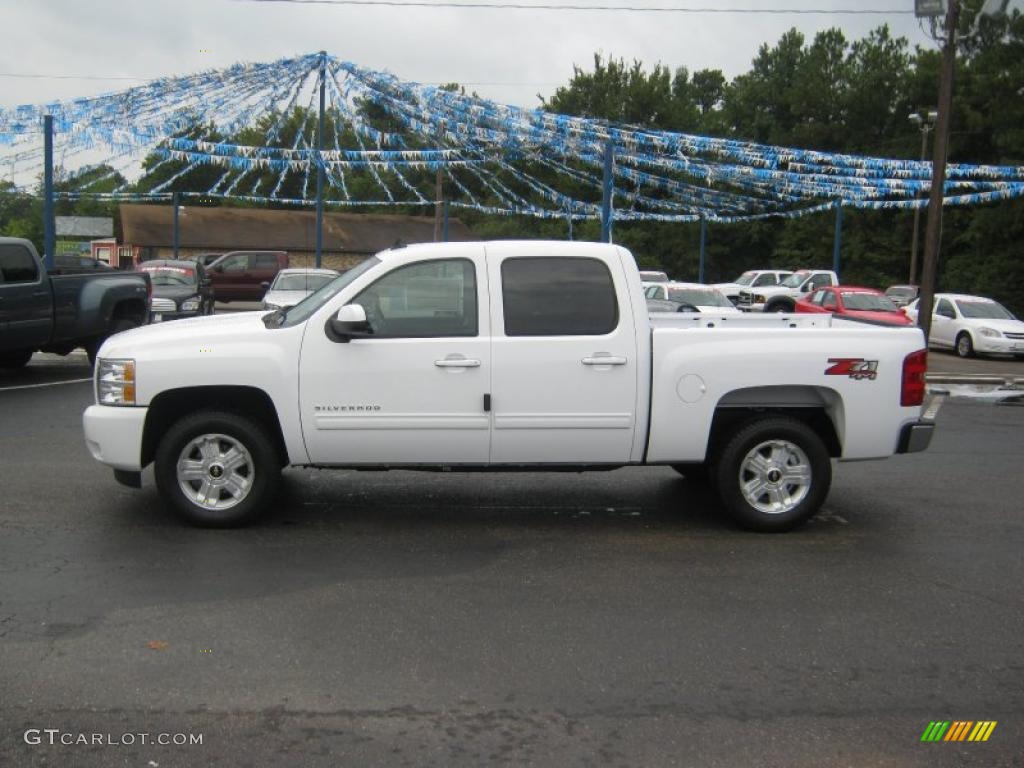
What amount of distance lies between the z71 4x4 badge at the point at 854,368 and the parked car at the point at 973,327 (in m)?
18.6

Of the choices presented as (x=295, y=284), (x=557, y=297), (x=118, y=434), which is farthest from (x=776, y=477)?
(x=295, y=284)

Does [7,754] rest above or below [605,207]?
below

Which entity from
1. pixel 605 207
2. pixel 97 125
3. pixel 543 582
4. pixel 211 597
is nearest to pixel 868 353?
pixel 543 582

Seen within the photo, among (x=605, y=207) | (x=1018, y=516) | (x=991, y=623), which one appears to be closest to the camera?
(x=991, y=623)

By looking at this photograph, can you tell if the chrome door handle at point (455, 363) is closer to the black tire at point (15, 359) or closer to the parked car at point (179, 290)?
the black tire at point (15, 359)

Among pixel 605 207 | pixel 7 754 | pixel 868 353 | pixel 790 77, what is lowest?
pixel 7 754

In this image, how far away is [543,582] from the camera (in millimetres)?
5785

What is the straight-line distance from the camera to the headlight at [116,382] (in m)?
6.55

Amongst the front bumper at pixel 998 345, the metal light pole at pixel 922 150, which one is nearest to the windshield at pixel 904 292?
the metal light pole at pixel 922 150

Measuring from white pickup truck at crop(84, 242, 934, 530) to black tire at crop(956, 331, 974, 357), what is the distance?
61.8ft

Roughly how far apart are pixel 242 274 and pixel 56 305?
1945 centimetres

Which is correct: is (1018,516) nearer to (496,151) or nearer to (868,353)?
(868,353)

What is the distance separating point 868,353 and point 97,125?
1964 centimetres

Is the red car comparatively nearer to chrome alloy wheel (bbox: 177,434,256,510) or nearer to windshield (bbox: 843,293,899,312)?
windshield (bbox: 843,293,899,312)
